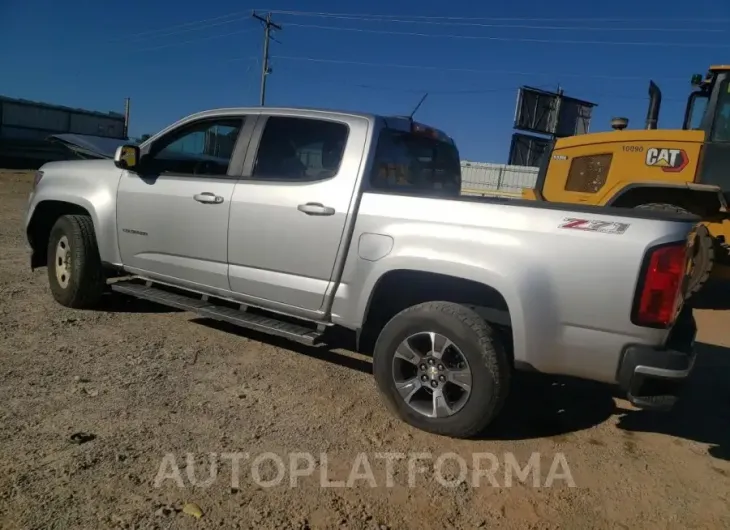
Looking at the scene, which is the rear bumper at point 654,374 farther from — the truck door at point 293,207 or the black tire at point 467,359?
the truck door at point 293,207

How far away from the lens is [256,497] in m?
2.63

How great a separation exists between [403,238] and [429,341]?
0.64 m

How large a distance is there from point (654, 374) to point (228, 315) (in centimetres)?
283

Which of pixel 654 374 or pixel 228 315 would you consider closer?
pixel 654 374

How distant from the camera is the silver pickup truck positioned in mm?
2895

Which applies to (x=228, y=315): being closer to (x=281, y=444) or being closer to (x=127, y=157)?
(x=281, y=444)

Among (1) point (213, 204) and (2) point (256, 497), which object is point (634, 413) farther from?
(1) point (213, 204)

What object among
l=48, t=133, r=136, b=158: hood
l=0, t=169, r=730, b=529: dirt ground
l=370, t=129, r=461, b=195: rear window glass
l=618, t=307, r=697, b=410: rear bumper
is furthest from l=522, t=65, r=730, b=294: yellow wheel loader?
l=48, t=133, r=136, b=158: hood

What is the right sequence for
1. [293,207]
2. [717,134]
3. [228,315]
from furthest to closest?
[717,134], [228,315], [293,207]

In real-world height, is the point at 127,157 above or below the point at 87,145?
below

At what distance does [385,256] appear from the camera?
3.48 m

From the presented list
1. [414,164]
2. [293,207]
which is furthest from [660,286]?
[293,207]

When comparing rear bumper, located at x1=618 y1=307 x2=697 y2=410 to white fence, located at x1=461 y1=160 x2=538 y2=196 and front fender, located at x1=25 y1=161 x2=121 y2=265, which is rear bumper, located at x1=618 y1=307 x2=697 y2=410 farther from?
white fence, located at x1=461 y1=160 x2=538 y2=196

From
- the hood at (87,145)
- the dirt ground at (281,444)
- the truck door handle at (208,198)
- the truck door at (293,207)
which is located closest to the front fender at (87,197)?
the dirt ground at (281,444)
